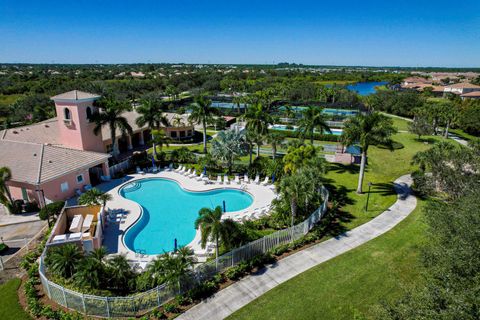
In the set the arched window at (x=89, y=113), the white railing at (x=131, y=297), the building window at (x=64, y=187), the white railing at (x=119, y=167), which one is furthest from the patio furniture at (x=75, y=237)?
the arched window at (x=89, y=113)

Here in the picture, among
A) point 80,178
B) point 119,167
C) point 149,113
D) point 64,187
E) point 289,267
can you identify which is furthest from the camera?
point 149,113

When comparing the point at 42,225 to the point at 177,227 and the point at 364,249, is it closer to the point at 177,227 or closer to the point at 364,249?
the point at 177,227

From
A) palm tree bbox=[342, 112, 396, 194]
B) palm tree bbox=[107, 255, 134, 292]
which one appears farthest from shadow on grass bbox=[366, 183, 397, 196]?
palm tree bbox=[107, 255, 134, 292]

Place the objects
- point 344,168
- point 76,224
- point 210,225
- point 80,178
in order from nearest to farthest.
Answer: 1. point 210,225
2. point 76,224
3. point 80,178
4. point 344,168

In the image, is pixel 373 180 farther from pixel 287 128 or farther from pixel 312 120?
pixel 287 128

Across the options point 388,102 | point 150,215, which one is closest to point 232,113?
point 388,102

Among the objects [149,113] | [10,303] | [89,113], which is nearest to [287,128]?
[149,113]

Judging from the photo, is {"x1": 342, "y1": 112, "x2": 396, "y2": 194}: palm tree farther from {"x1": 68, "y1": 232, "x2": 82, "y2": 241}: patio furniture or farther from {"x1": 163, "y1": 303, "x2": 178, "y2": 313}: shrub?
{"x1": 68, "y1": 232, "x2": 82, "y2": 241}: patio furniture
